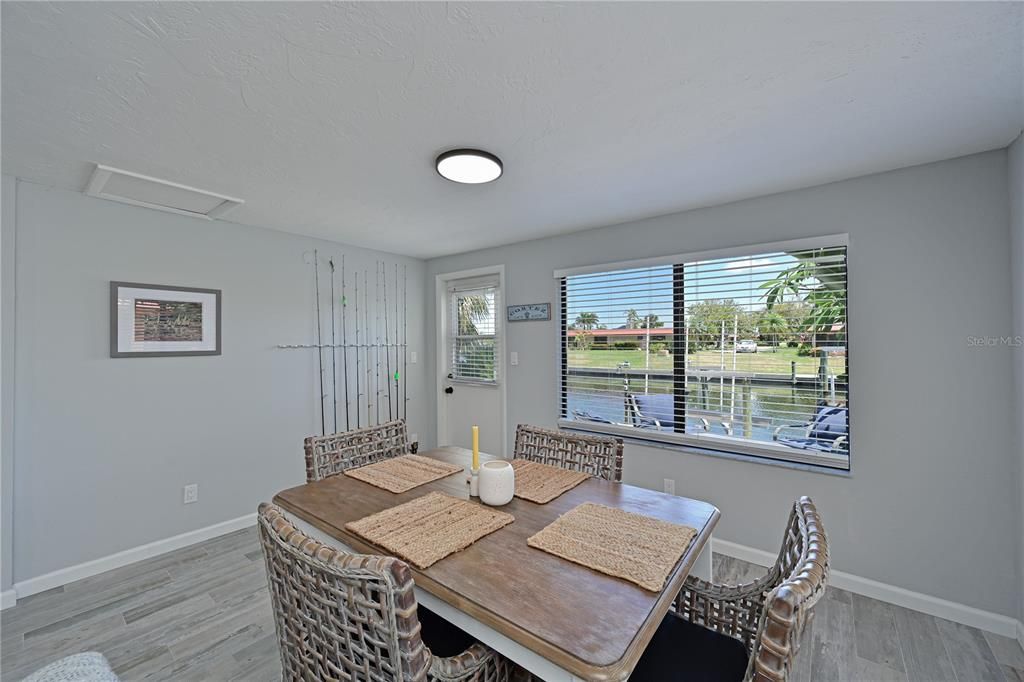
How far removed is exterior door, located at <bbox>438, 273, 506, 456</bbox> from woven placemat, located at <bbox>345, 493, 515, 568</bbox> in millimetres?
2344

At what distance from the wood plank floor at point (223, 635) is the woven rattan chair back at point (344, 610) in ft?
3.98

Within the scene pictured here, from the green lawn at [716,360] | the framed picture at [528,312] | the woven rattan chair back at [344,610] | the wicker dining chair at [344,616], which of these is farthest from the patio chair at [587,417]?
the woven rattan chair back at [344,610]

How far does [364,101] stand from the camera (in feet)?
5.08

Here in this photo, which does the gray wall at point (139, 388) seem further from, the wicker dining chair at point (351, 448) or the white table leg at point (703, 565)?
the white table leg at point (703, 565)

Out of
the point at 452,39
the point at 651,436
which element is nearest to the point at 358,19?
the point at 452,39

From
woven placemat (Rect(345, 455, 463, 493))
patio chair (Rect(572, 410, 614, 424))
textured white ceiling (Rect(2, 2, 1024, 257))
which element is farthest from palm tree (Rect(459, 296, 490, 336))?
woven placemat (Rect(345, 455, 463, 493))

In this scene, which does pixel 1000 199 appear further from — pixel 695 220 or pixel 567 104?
pixel 567 104

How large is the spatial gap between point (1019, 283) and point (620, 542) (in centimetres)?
219

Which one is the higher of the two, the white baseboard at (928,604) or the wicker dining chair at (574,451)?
the wicker dining chair at (574,451)

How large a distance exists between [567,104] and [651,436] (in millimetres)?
2284

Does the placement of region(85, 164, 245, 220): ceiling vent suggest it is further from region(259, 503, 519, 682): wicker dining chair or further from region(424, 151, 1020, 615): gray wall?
region(424, 151, 1020, 615): gray wall

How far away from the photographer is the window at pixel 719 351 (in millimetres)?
2398

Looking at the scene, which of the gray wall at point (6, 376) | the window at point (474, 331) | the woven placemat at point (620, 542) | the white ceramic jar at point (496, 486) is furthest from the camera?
the window at point (474, 331)

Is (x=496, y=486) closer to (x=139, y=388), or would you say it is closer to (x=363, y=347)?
(x=139, y=388)
